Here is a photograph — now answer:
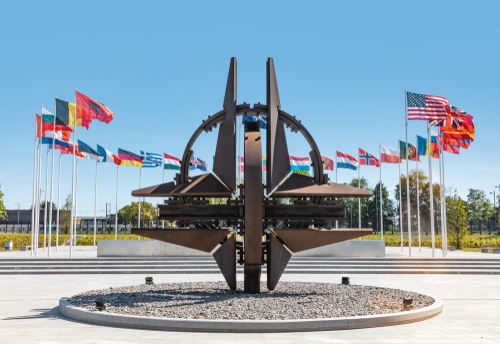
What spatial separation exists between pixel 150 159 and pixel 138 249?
11.9 metres

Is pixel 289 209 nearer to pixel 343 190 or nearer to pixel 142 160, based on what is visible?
pixel 343 190

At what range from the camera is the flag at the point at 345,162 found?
37.6 metres

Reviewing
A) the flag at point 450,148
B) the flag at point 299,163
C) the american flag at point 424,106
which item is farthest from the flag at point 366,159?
the american flag at point 424,106

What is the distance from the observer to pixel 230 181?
41.5ft

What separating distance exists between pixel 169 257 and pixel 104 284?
8.26 metres

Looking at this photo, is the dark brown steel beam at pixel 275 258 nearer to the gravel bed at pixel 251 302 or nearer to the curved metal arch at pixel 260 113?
the gravel bed at pixel 251 302

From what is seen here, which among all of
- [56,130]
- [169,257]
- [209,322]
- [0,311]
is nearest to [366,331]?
[209,322]

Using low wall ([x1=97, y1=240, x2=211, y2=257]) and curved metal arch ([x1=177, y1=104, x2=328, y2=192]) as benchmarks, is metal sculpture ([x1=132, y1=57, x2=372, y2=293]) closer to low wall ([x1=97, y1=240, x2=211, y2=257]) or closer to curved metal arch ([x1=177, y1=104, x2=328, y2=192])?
curved metal arch ([x1=177, y1=104, x2=328, y2=192])

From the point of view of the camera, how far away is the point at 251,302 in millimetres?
10828

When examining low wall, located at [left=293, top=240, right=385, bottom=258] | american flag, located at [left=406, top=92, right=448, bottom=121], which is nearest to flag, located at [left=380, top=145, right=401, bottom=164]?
american flag, located at [left=406, top=92, right=448, bottom=121]

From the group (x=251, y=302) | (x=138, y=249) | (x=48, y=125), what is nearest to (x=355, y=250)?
(x=138, y=249)

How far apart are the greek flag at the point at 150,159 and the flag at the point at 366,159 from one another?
1683cm

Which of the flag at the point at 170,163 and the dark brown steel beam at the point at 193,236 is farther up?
the flag at the point at 170,163

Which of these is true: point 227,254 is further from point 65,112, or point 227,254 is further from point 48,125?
point 48,125
